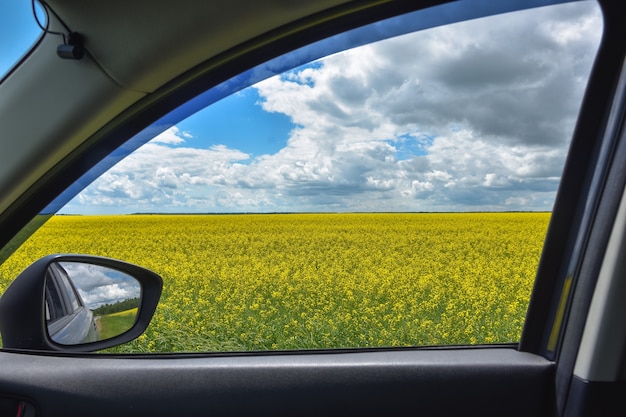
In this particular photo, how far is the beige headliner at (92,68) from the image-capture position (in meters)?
1.14

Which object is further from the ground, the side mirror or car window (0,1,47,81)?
car window (0,1,47,81)

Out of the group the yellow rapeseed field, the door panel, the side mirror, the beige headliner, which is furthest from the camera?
the yellow rapeseed field

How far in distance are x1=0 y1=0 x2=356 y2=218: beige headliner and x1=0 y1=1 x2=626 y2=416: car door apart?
104 millimetres

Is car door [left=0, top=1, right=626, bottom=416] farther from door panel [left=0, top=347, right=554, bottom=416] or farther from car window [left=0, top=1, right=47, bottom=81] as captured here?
car window [left=0, top=1, right=47, bottom=81]

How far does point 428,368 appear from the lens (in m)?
1.50

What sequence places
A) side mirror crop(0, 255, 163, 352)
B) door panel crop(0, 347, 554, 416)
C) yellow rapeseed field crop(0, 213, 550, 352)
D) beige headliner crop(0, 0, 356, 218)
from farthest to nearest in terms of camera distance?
yellow rapeseed field crop(0, 213, 550, 352)
door panel crop(0, 347, 554, 416)
side mirror crop(0, 255, 163, 352)
beige headliner crop(0, 0, 356, 218)

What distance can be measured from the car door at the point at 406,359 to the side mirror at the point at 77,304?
0.08 m

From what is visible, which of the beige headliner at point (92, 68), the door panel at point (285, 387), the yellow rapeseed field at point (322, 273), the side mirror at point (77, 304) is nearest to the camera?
the beige headliner at point (92, 68)

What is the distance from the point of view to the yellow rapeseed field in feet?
7.40

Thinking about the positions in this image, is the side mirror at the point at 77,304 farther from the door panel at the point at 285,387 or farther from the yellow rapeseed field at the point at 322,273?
the yellow rapeseed field at the point at 322,273

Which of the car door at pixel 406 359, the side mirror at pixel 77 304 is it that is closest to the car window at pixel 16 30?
the car door at pixel 406 359

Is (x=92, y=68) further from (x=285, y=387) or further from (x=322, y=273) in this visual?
(x=322, y=273)

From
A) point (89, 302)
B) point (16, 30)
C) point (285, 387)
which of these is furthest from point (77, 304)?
point (16, 30)

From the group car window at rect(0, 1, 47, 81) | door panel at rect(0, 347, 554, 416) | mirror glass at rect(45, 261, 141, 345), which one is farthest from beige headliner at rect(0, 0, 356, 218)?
door panel at rect(0, 347, 554, 416)
